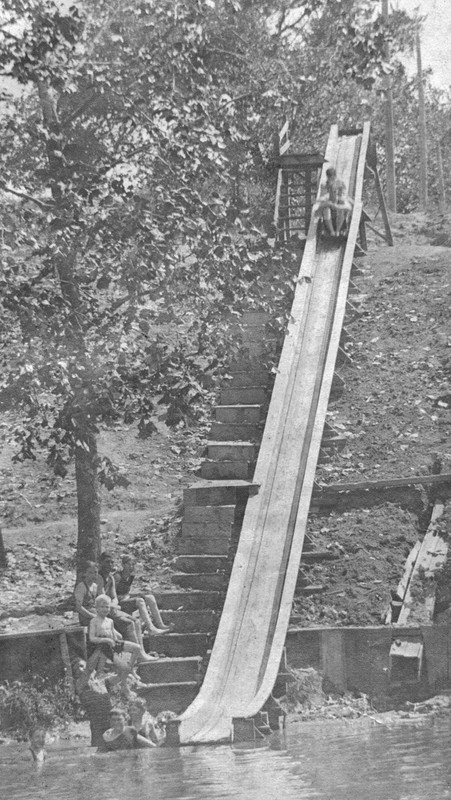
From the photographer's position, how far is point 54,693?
13.5 meters

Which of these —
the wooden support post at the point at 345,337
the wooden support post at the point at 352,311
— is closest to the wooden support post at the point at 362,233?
the wooden support post at the point at 352,311

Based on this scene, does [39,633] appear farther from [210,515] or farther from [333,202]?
[333,202]

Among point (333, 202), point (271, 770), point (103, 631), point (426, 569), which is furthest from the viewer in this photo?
point (333, 202)

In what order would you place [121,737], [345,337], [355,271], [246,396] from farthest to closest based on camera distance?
[355,271]
[345,337]
[246,396]
[121,737]

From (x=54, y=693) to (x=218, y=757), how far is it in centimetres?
312

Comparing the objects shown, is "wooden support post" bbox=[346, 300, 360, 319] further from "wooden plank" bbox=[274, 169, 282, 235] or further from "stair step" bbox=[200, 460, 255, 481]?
"stair step" bbox=[200, 460, 255, 481]

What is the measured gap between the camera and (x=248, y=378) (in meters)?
19.6

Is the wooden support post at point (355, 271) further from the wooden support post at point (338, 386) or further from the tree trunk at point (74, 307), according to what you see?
the tree trunk at point (74, 307)

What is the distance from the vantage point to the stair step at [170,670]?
13547mm

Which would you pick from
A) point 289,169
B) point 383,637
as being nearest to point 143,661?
point 383,637

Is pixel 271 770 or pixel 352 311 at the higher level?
pixel 352 311

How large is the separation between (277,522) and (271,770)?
17.3ft

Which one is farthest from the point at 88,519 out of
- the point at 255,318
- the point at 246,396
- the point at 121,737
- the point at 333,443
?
the point at 255,318

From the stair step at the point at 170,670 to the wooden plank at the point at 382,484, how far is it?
459 centimetres
